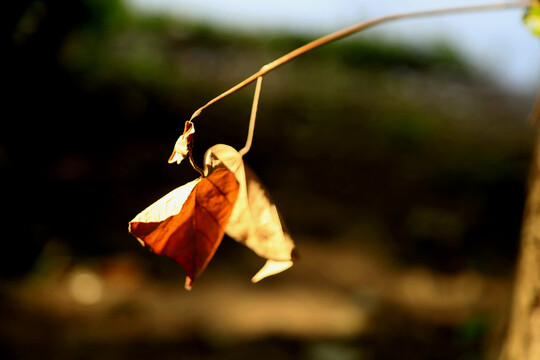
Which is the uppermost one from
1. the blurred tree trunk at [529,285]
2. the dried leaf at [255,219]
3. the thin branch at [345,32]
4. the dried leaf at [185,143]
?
the thin branch at [345,32]

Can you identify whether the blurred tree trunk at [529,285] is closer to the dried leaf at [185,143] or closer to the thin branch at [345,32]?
the thin branch at [345,32]

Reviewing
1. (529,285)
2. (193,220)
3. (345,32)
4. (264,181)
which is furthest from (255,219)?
(264,181)

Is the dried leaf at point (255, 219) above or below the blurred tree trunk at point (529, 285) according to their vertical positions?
above

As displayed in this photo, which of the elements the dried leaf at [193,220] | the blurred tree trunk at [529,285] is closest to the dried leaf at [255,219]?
the dried leaf at [193,220]

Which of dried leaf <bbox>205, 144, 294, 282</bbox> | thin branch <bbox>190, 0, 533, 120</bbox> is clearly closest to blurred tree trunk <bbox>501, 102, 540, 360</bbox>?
thin branch <bbox>190, 0, 533, 120</bbox>

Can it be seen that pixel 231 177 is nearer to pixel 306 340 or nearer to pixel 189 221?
pixel 189 221

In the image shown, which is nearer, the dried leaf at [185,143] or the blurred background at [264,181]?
the dried leaf at [185,143]

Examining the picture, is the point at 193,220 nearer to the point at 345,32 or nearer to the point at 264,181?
the point at 345,32

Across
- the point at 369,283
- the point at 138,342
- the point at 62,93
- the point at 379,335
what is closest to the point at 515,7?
the point at 379,335
